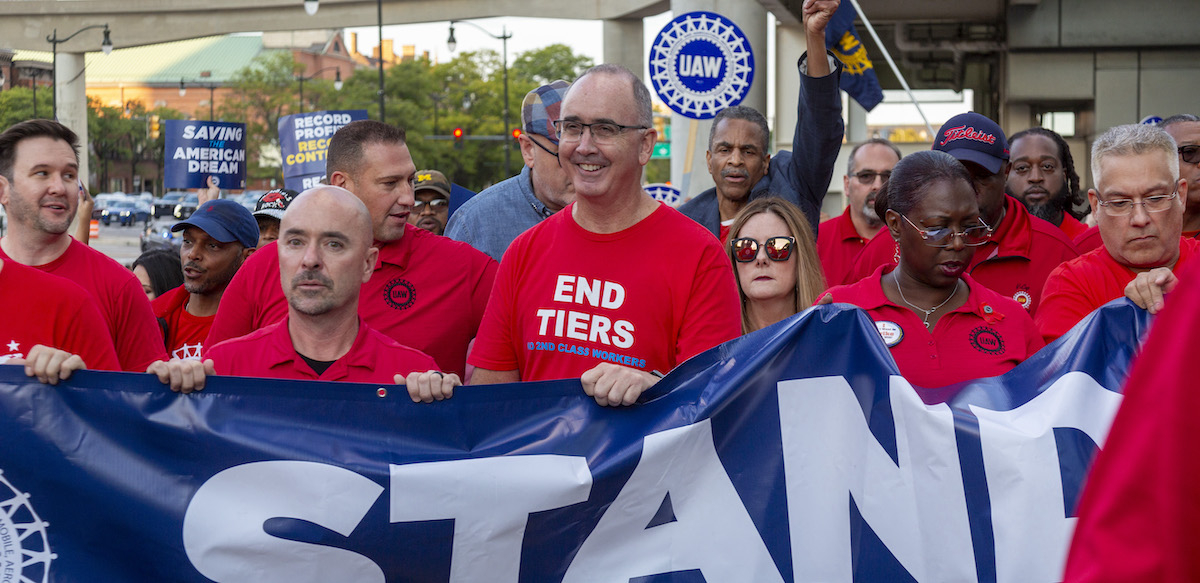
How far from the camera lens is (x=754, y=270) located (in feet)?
15.9

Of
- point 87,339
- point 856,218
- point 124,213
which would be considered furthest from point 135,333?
point 124,213

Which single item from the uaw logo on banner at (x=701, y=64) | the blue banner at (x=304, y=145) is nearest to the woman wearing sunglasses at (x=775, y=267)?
the uaw logo on banner at (x=701, y=64)

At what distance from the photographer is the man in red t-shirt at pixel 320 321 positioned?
12.5 ft

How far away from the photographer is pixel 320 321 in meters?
3.84

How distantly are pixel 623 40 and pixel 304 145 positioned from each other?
22.9 meters

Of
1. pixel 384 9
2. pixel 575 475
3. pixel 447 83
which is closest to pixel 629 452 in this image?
pixel 575 475

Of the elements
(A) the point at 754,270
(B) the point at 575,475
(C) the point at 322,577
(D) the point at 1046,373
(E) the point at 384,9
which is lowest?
(C) the point at 322,577

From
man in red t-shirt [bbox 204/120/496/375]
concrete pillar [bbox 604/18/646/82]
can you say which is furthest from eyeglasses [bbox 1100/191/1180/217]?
concrete pillar [bbox 604/18/646/82]

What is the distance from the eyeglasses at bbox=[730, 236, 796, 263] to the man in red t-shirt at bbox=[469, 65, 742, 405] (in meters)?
1.11

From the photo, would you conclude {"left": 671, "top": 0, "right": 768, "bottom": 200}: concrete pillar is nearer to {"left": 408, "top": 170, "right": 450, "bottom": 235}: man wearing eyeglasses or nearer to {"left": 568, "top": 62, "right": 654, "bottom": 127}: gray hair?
{"left": 408, "top": 170, "right": 450, "bottom": 235}: man wearing eyeglasses

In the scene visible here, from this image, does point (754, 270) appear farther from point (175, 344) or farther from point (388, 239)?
point (175, 344)

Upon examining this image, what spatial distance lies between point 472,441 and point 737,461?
2.61 ft

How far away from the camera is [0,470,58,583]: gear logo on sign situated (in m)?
3.34

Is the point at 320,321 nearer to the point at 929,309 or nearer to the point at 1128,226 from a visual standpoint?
the point at 929,309
